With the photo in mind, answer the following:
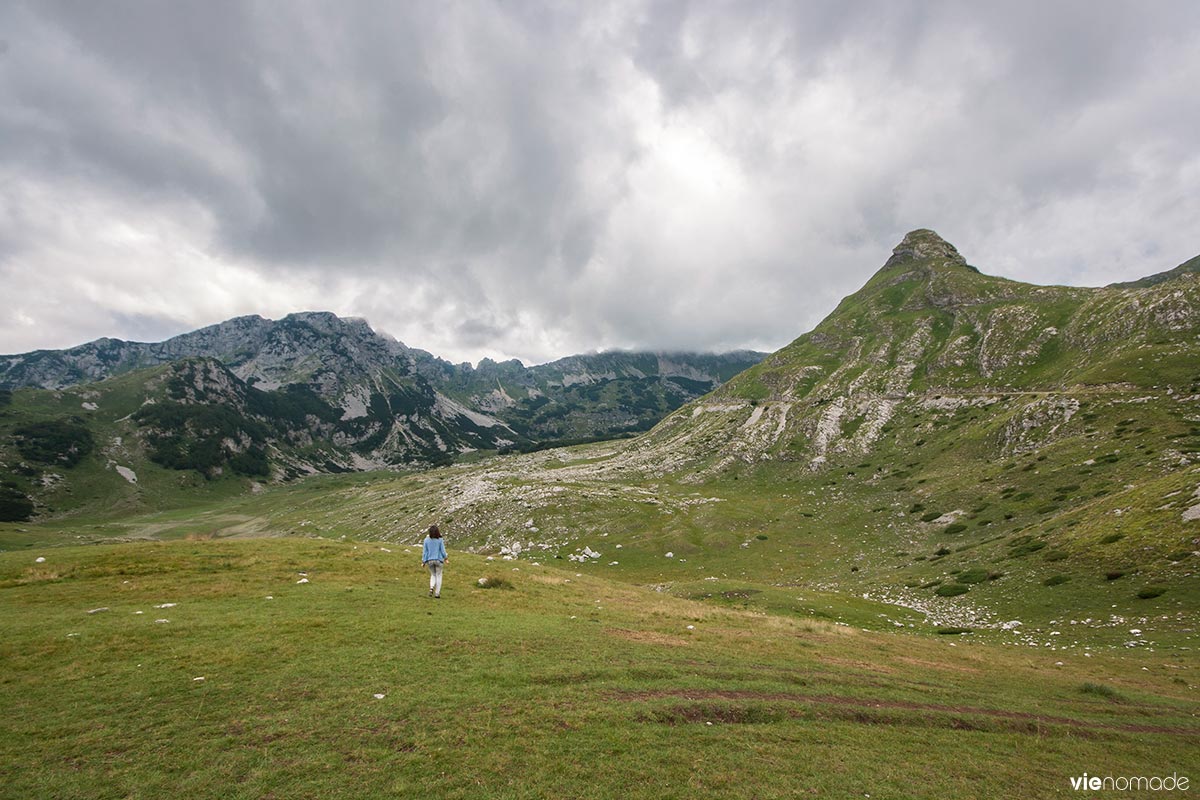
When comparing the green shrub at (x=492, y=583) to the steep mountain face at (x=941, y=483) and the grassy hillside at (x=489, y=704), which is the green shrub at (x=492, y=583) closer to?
the grassy hillside at (x=489, y=704)

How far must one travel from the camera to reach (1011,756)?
543 inches

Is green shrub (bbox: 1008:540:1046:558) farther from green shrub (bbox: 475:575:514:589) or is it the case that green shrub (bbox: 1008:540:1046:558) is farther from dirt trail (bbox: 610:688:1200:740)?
green shrub (bbox: 475:575:514:589)

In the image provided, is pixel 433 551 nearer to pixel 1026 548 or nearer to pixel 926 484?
pixel 1026 548

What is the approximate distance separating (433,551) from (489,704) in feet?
47.9

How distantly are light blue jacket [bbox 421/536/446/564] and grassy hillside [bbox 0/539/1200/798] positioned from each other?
91.5 inches

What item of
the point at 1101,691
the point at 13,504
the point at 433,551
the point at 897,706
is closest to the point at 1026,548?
the point at 1101,691

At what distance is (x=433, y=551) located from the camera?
2677 cm

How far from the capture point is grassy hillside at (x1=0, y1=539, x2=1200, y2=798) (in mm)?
10156

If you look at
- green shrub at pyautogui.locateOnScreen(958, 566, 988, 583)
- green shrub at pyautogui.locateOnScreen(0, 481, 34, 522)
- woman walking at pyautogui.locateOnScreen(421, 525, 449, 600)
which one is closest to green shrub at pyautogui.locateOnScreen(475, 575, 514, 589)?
woman walking at pyautogui.locateOnScreen(421, 525, 449, 600)

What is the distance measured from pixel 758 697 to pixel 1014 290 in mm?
191673

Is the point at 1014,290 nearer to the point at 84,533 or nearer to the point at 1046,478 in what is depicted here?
the point at 1046,478

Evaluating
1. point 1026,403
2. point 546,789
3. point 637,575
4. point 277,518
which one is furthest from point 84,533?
point 1026,403

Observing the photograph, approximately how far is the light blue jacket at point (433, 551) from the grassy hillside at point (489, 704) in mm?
2325

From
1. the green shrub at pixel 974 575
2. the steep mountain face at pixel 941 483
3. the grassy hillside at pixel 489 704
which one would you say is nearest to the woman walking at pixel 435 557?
the grassy hillside at pixel 489 704
